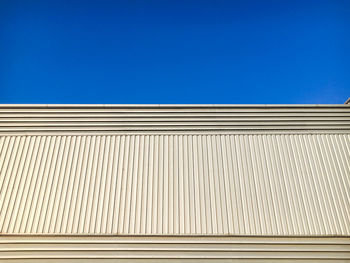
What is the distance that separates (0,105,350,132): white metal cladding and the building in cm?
3

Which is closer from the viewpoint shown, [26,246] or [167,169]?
[26,246]

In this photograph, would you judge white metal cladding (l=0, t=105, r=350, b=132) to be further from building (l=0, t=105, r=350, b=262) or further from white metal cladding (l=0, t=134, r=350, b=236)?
white metal cladding (l=0, t=134, r=350, b=236)

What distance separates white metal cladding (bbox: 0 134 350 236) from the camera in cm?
503

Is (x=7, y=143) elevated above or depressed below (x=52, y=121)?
below

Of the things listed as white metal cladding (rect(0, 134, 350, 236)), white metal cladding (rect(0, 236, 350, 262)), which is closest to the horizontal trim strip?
white metal cladding (rect(0, 236, 350, 262))

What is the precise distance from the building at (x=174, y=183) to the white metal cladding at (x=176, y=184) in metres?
0.03

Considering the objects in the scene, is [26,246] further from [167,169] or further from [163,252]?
[167,169]

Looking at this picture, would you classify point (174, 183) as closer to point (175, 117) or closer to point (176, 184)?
point (176, 184)

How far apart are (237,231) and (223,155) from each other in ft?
6.41

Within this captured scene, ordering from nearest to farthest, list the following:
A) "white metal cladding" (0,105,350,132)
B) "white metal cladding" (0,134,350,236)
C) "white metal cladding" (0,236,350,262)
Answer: "white metal cladding" (0,236,350,262) → "white metal cladding" (0,134,350,236) → "white metal cladding" (0,105,350,132)

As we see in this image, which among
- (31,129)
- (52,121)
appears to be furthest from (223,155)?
(31,129)

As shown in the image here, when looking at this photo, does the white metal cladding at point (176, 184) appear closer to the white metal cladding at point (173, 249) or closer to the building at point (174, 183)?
the building at point (174, 183)

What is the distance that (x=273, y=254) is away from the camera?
4.81m

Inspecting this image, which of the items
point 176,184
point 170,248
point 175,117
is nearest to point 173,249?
point 170,248
